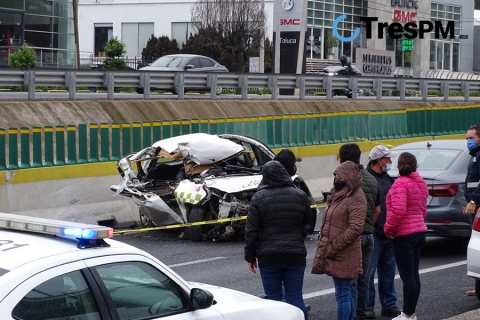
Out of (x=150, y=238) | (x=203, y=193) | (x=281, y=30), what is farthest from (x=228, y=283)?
(x=281, y=30)

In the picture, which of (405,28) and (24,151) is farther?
(405,28)

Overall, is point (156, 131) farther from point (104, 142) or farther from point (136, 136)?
point (104, 142)

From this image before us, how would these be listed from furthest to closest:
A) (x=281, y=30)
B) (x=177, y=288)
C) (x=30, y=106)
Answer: (x=281, y=30) → (x=30, y=106) → (x=177, y=288)

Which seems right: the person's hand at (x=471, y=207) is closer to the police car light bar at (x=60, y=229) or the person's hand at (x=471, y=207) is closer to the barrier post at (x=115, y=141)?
the police car light bar at (x=60, y=229)

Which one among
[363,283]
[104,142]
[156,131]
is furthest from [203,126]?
[363,283]

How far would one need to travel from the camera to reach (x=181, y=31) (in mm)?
68250

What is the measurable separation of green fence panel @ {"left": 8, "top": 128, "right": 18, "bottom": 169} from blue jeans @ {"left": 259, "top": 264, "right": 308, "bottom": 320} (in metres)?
8.05

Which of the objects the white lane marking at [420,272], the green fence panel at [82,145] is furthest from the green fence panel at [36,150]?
the white lane marking at [420,272]

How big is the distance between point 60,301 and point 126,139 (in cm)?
1202

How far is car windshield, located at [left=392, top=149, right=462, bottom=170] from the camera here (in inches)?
490

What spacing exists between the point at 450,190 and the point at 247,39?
45481 mm

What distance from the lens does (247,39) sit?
186 ft

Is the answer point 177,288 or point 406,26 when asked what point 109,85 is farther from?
point 406,26

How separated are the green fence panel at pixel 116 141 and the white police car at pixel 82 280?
10910 mm
